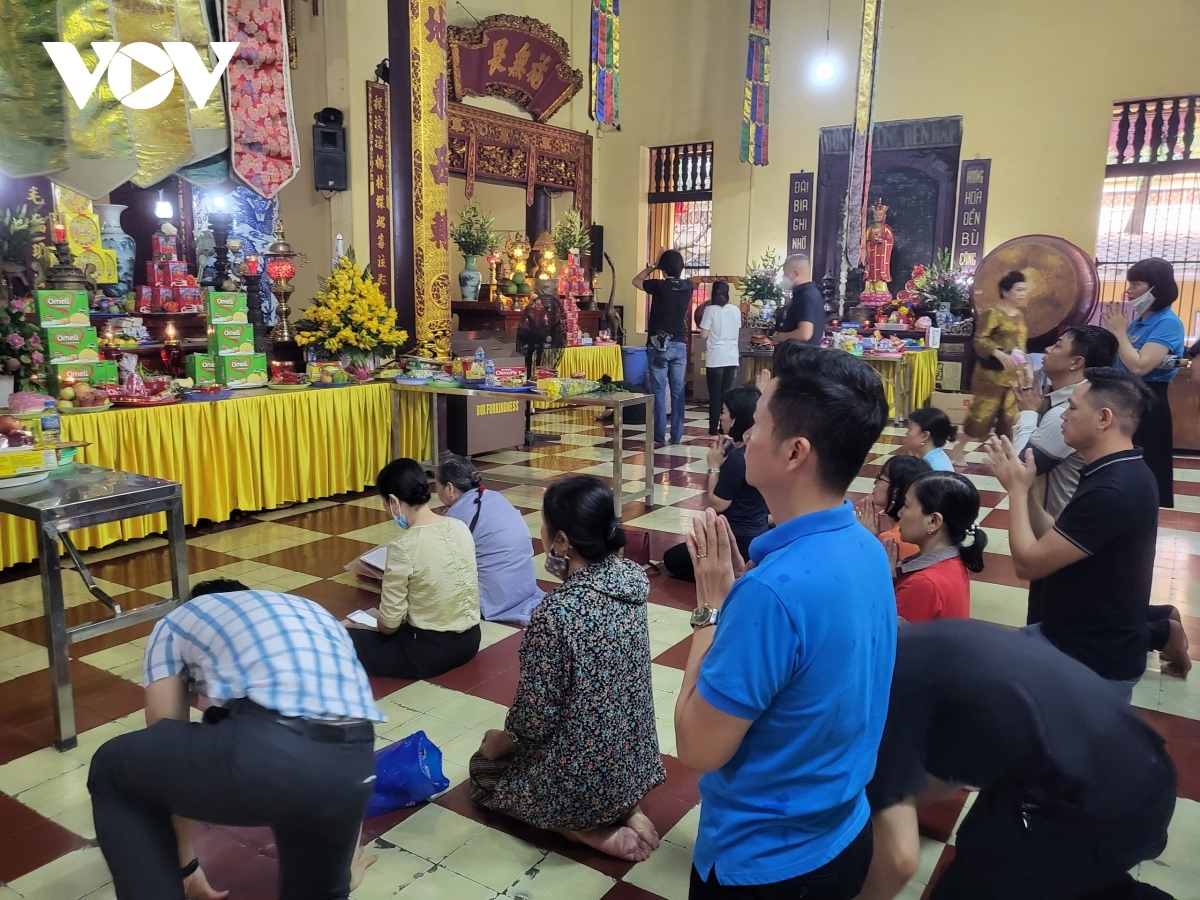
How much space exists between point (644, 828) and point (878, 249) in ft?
30.7

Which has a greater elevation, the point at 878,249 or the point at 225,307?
the point at 878,249

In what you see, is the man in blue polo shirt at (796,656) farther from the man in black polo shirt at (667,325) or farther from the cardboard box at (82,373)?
the man in black polo shirt at (667,325)

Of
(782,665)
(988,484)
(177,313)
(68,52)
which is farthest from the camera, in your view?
(177,313)

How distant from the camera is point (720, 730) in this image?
3.43 ft

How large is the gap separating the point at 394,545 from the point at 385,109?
724 centimetres

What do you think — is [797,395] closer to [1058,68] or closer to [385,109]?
[385,109]

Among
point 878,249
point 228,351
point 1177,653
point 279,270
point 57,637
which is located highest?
point 878,249

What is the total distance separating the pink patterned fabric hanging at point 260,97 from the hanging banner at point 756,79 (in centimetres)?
566

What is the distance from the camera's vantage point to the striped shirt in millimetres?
1380

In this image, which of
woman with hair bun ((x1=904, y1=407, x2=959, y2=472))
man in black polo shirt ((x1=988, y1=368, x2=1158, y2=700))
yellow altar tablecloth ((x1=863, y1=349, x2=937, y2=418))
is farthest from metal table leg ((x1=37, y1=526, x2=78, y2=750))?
yellow altar tablecloth ((x1=863, y1=349, x2=937, y2=418))

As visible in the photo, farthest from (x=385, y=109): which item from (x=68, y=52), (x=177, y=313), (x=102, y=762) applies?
(x=102, y=762)

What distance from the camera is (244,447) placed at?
4.76 metres

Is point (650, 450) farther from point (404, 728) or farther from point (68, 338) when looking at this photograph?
point (68, 338)

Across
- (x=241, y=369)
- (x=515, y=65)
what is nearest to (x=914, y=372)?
(x=515, y=65)
